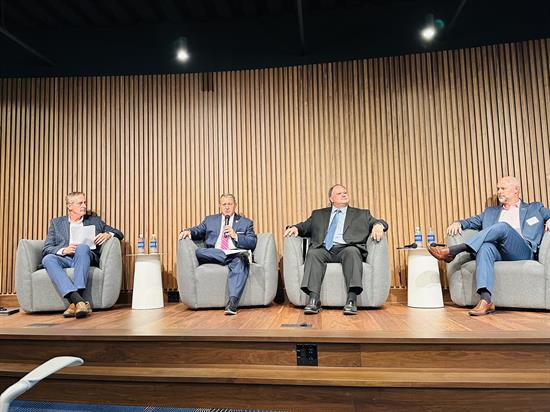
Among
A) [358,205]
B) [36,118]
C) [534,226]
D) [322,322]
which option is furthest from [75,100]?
[534,226]

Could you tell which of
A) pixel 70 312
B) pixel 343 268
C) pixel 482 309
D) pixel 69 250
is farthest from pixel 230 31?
pixel 482 309

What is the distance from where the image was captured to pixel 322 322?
9.73ft

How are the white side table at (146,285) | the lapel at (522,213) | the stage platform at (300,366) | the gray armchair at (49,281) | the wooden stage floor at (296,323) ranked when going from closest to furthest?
the stage platform at (300,366)
the wooden stage floor at (296,323)
the lapel at (522,213)
the gray armchair at (49,281)
the white side table at (146,285)

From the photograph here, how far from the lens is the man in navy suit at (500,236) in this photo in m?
→ 3.22

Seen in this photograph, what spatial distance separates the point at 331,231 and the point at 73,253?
245cm

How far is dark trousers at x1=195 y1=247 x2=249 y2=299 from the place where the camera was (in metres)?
3.62

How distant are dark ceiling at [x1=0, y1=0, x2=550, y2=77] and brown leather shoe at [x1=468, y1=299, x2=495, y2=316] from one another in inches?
114

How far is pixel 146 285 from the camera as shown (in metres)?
4.12

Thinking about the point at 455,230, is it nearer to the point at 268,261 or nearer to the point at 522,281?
the point at 522,281

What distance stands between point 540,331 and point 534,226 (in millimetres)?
1545

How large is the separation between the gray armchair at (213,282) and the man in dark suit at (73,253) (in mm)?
845

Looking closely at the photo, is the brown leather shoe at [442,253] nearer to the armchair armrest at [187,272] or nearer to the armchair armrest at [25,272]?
the armchair armrest at [187,272]

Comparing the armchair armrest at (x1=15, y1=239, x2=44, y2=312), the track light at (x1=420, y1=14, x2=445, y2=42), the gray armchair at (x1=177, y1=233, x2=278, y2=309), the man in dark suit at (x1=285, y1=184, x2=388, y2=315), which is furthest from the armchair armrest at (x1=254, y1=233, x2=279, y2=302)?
the track light at (x1=420, y1=14, x2=445, y2=42)

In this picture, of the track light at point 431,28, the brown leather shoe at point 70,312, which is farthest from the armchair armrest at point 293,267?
the track light at point 431,28
